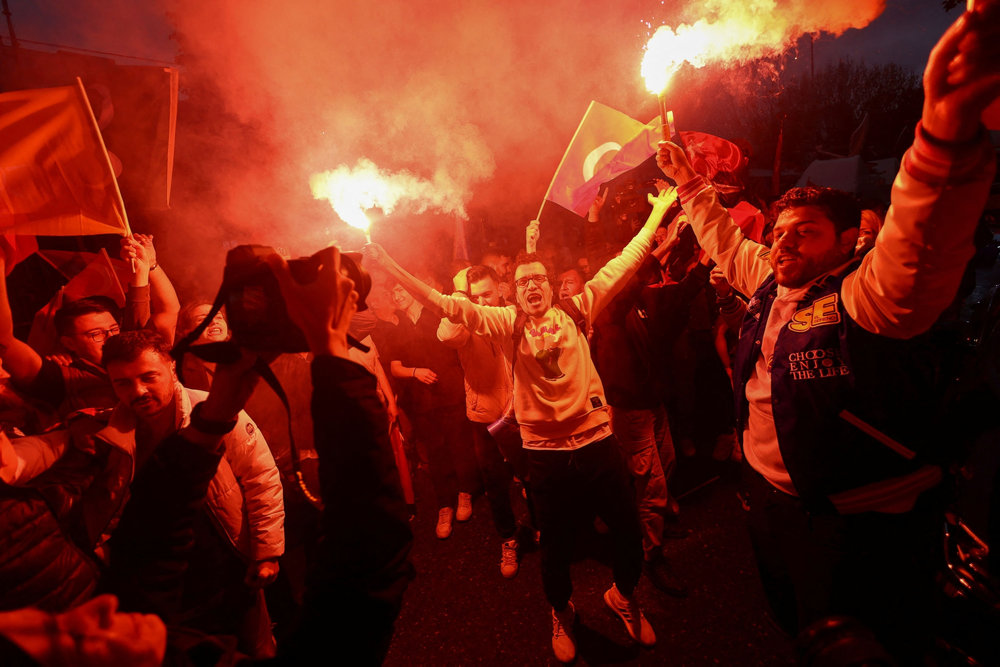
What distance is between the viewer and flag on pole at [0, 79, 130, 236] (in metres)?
3.23

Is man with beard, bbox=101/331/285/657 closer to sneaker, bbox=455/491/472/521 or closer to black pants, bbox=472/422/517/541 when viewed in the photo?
black pants, bbox=472/422/517/541

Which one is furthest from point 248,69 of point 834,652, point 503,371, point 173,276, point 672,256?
point 834,652

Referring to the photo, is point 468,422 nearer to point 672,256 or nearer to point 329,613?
point 672,256

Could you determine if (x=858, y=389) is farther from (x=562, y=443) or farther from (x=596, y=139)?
(x=596, y=139)

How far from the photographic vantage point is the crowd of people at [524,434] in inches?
42.9

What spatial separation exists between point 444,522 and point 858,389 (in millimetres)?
4189

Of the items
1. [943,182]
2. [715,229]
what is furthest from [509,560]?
[943,182]

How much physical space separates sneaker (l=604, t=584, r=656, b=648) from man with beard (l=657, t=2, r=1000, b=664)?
1.09 m

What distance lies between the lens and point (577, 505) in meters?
3.11

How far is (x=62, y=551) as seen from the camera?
177 centimetres

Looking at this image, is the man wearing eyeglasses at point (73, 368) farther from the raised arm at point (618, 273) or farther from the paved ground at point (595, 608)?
the raised arm at point (618, 273)

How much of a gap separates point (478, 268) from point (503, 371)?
1155mm

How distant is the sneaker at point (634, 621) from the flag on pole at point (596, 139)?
3.52 meters

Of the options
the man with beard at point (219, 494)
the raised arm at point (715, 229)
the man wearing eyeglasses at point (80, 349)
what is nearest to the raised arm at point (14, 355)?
the man wearing eyeglasses at point (80, 349)
